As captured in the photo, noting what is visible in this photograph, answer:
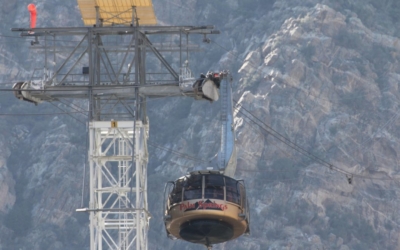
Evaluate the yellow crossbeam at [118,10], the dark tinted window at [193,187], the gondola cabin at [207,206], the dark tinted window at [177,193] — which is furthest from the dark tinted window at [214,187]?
the yellow crossbeam at [118,10]

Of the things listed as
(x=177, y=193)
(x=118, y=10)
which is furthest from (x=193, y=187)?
(x=118, y=10)

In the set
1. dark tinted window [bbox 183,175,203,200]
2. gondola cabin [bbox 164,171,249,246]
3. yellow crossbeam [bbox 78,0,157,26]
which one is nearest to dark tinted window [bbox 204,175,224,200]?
→ gondola cabin [bbox 164,171,249,246]

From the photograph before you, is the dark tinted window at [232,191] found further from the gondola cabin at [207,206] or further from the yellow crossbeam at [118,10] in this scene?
the yellow crossbeam at [118,10]

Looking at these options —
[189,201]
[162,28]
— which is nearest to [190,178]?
[189,201]

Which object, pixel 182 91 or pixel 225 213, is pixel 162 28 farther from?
pixel 225 213

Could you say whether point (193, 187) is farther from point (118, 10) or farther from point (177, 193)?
point (118, 10)

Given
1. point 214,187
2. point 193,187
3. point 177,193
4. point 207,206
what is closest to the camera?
point 207,206
